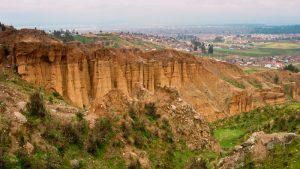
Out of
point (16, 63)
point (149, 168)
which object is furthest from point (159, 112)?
point (16, 63)

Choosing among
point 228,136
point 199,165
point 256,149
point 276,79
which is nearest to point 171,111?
point 199,165

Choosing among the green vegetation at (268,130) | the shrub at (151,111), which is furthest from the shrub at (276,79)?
the shrub at (151,111)

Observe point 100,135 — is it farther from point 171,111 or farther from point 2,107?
point 171,111

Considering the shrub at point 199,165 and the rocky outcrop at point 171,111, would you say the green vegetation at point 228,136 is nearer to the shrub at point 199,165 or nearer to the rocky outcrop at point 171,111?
the rocky outcrop at point 171,111

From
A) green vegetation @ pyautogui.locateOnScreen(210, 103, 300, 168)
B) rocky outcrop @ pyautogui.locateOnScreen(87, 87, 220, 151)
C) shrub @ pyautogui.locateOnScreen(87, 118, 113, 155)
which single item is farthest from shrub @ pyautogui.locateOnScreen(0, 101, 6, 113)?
green vegetation @ pyautogui.locateOnScreen(210, 103, 300, 168)

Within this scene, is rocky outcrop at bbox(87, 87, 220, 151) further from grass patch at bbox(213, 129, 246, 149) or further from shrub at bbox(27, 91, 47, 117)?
grass patch at bbox(213, 129, 246, 149)

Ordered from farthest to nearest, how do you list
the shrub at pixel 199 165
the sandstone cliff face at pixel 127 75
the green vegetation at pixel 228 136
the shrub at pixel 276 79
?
the shrub at pixel 276 79 → the sandstone cliff face at pixel 127 75 → the green vegetation at pixel 228 136 → the shrub at pixel 199 165

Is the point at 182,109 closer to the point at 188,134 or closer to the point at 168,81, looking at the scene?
the point at 188,134
